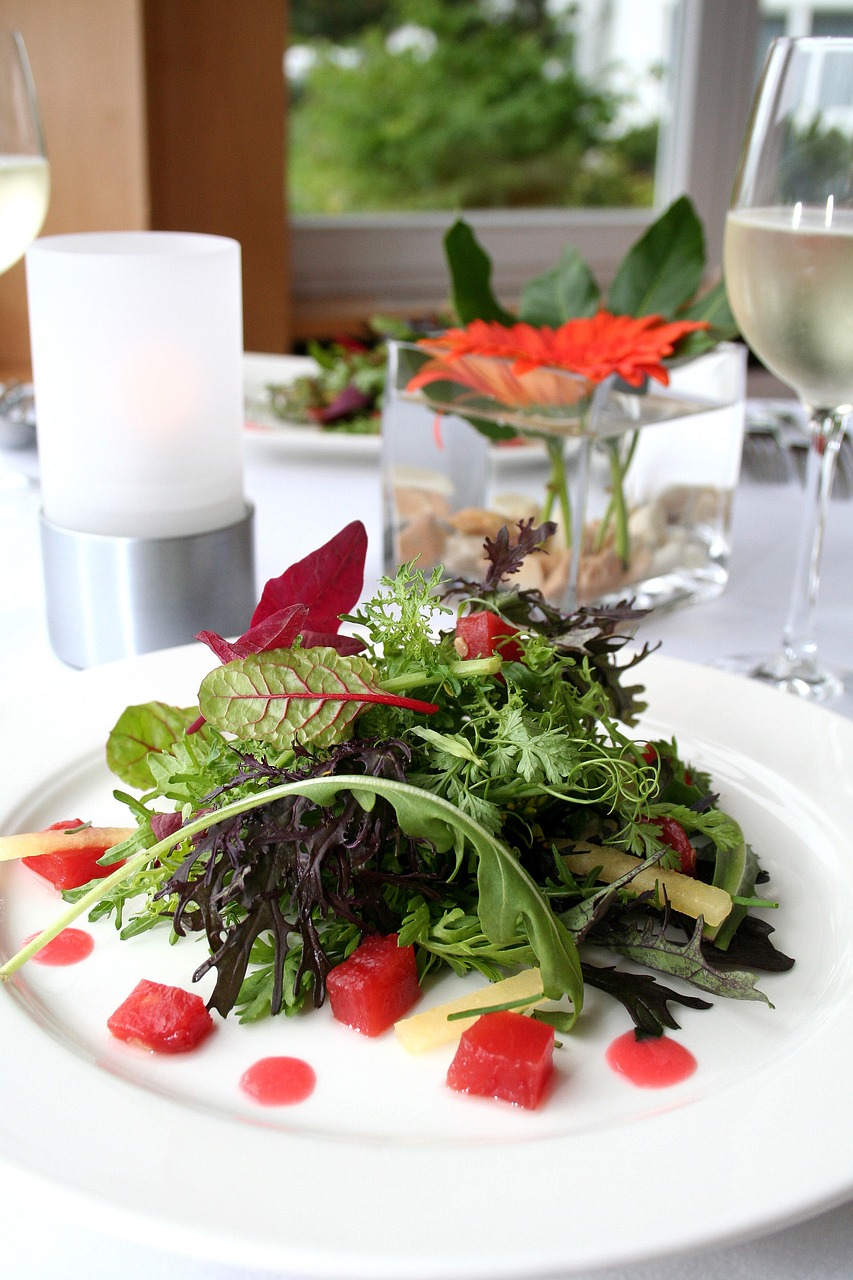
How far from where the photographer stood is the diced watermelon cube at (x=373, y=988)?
0.65 meters

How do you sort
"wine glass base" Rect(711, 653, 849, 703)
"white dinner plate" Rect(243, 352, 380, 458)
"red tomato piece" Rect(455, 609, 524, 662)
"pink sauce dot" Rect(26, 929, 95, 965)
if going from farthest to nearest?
1. "white dinner plate" Rect(243, 352, 380, 458)
2. "wine glass base" Rect(711, 653, 849, 703)
3. "red tomato piece" Rect(455, 609, 524, 662)
4. "pink sauce dot" Rect(26, 929, 95, 965)

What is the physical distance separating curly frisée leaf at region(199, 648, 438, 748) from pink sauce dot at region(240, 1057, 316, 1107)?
0.19 meters

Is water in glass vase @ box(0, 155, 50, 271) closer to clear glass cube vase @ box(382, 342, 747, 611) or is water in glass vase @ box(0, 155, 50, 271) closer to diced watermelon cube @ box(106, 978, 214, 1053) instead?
clear glass cube vase @ box(382, 342, 747, 611)

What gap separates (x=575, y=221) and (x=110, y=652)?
3.97 metres

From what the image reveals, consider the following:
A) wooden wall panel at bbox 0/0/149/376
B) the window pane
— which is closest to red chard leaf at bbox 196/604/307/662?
wooden wall panel at bbox 0/0/149/376

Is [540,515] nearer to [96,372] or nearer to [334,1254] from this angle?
[96,372]

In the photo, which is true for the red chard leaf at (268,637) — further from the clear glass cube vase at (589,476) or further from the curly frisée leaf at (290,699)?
the clear glass cube vase at (589,476)

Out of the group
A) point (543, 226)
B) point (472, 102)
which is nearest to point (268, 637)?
point (472, 102)

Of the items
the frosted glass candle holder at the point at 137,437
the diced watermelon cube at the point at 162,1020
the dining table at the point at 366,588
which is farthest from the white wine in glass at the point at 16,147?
the diced watermelon cube at the point at 162,1020

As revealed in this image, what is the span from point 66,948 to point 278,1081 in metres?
0.17

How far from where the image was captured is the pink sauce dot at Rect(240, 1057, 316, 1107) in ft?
1.97

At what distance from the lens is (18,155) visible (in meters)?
1.53

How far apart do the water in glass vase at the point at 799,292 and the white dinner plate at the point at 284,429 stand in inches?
28.7

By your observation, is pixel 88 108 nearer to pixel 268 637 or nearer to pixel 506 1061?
pixel 268 637
